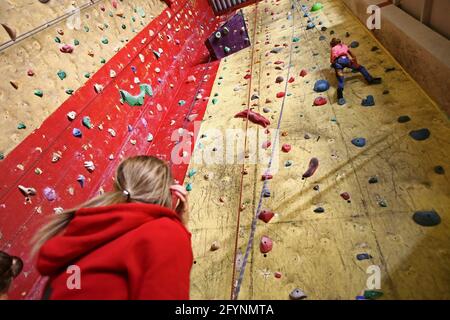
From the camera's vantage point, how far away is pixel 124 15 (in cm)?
376

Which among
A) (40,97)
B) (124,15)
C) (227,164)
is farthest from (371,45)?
(40,97)

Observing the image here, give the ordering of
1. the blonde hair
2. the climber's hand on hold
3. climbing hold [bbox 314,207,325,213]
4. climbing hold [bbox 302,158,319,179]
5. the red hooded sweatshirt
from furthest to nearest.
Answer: climbing hold [bbox 302,158,319,179] → climbing hold [bbox 314,207,325,213] → the climber's hand on hold → the blonde hair → the red hooded sweatshirt

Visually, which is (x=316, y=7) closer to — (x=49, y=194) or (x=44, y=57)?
(x=44, y=57)

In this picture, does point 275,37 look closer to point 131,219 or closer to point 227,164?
point 227,164

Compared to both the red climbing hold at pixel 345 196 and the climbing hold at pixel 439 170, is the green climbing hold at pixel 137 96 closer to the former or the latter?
the red climbing hold at pixel 345 196

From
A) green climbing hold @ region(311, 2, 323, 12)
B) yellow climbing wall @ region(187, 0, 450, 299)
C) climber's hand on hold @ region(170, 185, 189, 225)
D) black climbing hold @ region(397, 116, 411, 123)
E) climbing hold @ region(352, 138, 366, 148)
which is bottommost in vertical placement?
yellow climbing wall @ region(187, 0, 450, 299)

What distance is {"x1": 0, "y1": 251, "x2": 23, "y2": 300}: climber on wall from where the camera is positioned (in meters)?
1.56

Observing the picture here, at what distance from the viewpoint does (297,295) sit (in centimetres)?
173

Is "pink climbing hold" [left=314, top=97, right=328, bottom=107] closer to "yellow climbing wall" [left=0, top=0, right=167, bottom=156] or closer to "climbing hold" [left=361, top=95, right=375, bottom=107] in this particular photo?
"climbing hold" [left=361, top=95, right=375, bottom=107]

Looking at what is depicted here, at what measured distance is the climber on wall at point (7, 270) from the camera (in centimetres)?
156

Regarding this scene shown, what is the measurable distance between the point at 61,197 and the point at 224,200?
1.25 m

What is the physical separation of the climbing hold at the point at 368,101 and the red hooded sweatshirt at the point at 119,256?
2.32m

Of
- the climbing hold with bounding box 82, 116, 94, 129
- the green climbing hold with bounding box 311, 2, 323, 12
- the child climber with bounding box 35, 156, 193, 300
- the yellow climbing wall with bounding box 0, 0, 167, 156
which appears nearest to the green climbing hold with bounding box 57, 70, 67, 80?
the yellow climbing wall with bounding box 0, 0, 167, 156

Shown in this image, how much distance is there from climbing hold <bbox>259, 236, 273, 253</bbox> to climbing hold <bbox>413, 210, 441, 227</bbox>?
0.88 metres
